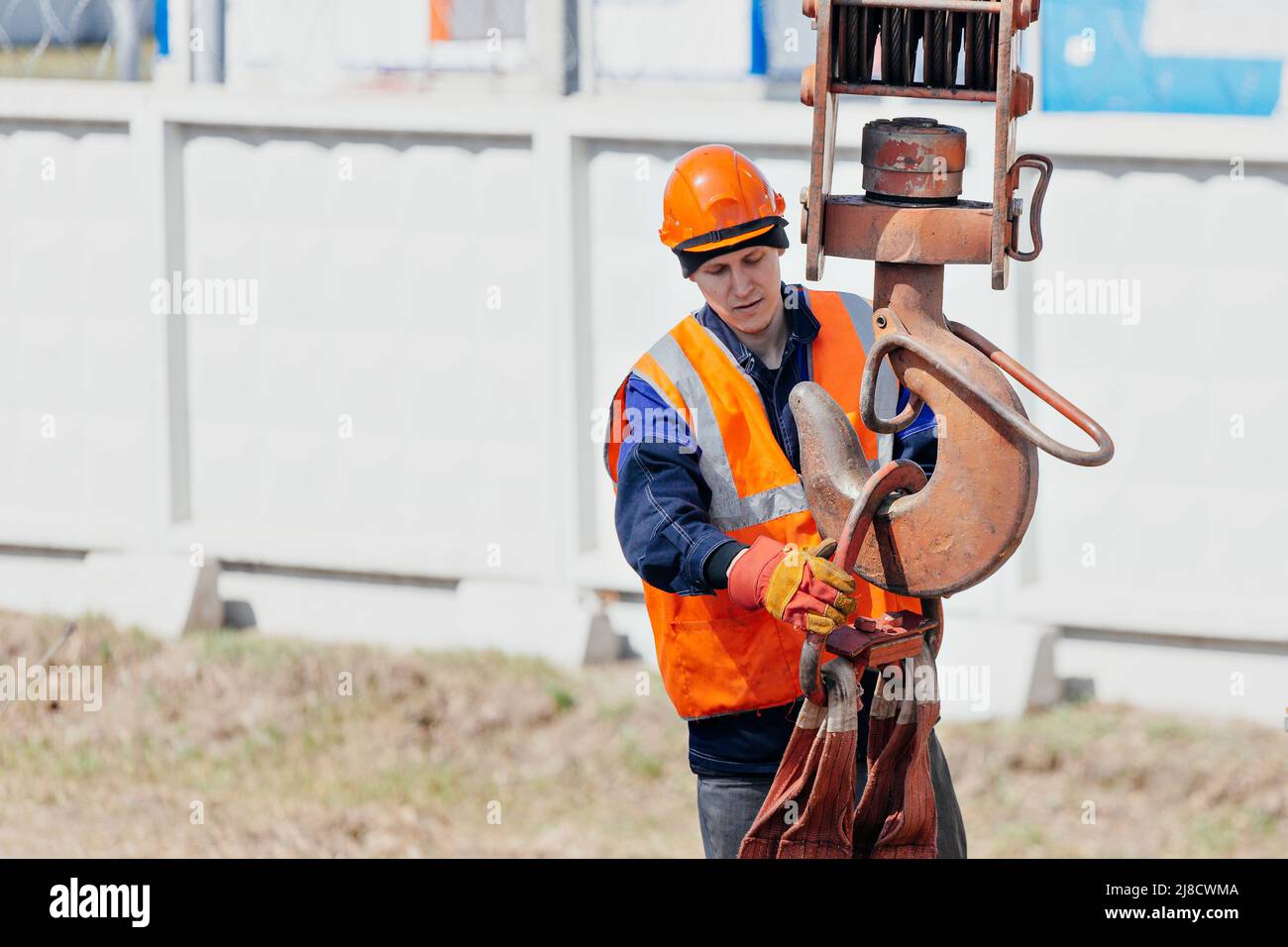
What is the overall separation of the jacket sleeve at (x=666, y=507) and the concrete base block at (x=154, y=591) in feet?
12.9

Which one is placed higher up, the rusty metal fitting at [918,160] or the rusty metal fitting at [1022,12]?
the rusty metal fitting at [1022,12]

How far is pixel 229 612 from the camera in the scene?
7.44 metres

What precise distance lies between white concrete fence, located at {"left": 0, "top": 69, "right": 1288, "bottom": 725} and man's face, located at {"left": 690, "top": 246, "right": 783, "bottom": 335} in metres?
2.66

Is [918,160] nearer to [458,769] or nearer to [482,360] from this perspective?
[458,769]

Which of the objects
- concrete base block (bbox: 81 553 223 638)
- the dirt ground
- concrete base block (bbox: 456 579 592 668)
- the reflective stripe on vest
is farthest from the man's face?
concrete base block (bbox: 81 553 223 638)

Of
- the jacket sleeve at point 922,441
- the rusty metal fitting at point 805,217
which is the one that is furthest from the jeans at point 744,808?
the rusty metal fitting at point 805,217

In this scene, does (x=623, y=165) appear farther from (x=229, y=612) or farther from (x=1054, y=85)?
(x=229, y=612)

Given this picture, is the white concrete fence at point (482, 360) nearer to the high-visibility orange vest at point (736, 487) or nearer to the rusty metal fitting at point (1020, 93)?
the high-visibility orange vest at point (736, 487)

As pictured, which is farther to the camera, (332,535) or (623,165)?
(332,535)

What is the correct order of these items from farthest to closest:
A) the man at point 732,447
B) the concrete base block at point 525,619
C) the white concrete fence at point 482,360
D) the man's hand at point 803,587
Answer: the concrete base block at point 525,619
the white concrete fence at point 482,360
the man at point 732,447
the man's hand at point 803,587

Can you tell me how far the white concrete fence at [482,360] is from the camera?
623 cm

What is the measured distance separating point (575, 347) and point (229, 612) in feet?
5.63

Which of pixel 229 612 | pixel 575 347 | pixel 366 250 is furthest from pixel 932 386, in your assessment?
pixel 229 612

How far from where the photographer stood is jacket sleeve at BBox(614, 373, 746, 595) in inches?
139
